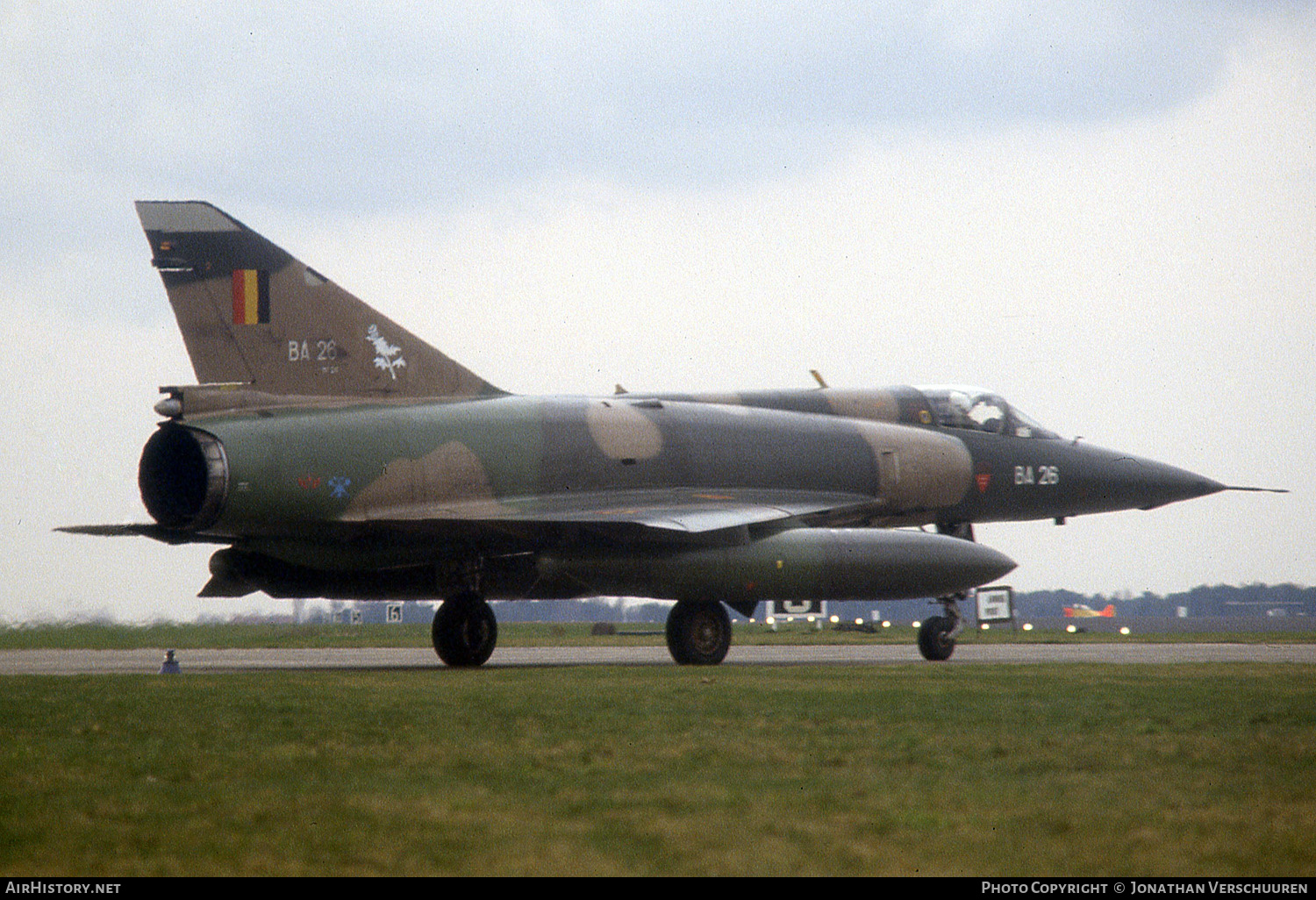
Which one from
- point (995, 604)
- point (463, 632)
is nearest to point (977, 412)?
point (995, 604)

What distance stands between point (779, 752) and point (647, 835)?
289 cm

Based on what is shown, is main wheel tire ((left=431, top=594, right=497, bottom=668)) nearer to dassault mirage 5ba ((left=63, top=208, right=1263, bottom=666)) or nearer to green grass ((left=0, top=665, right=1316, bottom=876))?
dassault mirage 5ba ((left=63, top=208, right=1263, bottom=666))

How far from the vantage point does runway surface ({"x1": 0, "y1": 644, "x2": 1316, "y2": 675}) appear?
808 inches

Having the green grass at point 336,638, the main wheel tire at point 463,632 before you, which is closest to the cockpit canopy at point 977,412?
the green grass at point 336,638

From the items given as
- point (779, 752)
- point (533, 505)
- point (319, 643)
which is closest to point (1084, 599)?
point (319, 643)

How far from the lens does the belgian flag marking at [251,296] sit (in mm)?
18875

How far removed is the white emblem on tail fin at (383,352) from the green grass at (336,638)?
38.6 feet

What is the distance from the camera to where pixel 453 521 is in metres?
18.5

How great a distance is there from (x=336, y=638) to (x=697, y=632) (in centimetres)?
1806

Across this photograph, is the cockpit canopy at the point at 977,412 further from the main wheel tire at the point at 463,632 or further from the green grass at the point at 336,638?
the main wheel tire at the point at 463,632

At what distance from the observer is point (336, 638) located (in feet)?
119

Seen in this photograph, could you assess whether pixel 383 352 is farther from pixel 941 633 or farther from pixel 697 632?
pixel 941 633

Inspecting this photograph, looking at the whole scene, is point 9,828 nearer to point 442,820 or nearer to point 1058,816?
point 442,820

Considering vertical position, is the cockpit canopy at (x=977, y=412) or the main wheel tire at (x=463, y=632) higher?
the cockpit canopy at (x=977, y=412)
